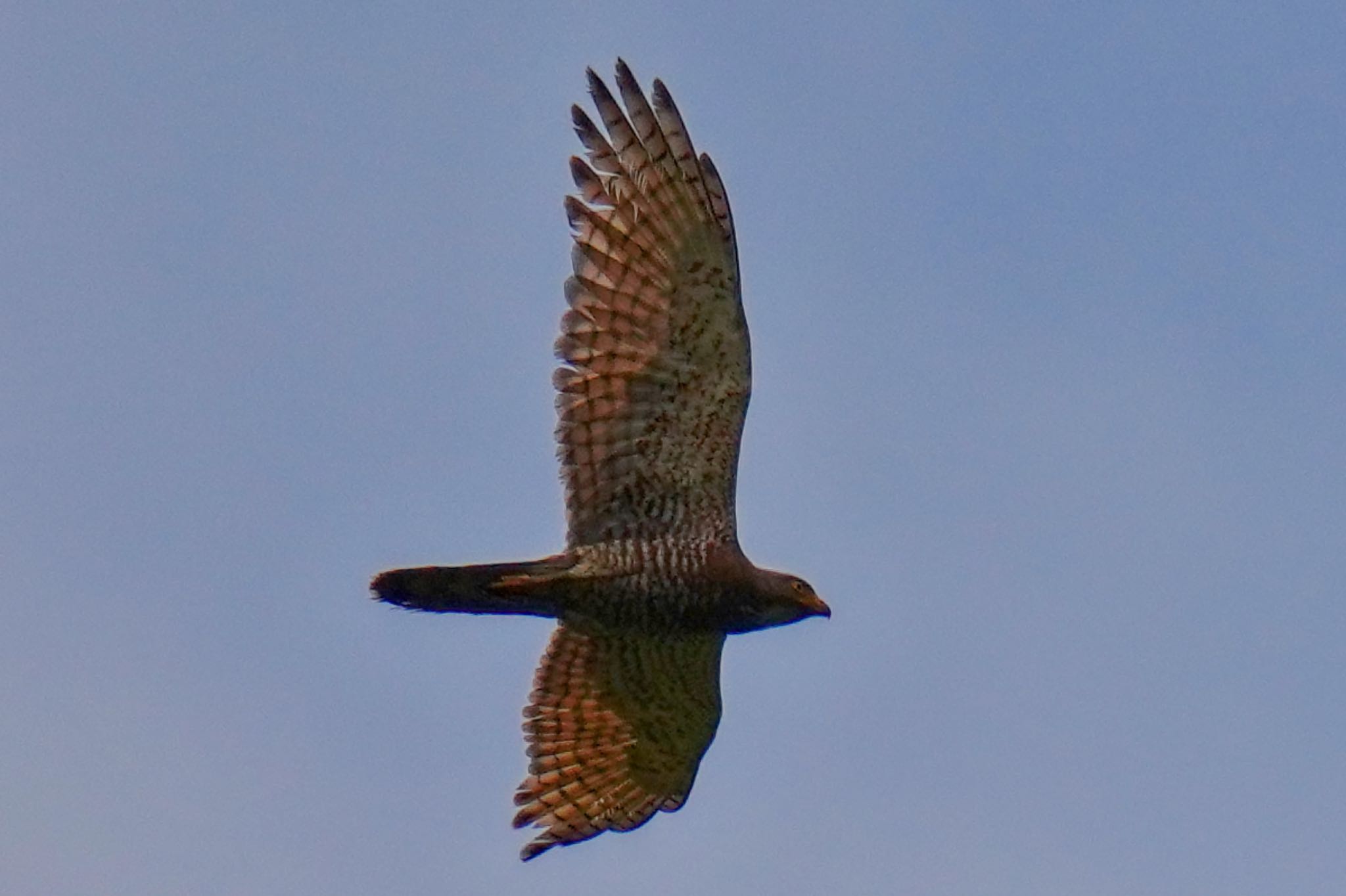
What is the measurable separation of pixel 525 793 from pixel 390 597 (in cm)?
230

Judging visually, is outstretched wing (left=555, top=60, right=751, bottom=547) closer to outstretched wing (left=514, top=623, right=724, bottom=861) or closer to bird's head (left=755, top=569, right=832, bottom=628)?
bird's head (left=755, top=569, right=832, bottom=628)

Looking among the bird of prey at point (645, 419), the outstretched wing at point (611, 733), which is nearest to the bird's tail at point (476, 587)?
the bird of prey at point (645, 419)

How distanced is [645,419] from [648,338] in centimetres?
56

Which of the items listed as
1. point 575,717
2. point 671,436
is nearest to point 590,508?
point 671,436

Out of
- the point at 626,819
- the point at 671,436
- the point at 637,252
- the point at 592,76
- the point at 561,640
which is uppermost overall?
the point at 592,76

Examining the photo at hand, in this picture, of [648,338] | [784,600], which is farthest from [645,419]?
[784,600]

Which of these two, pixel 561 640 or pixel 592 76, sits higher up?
pixel 592 76

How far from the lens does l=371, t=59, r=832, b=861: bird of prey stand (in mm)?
17016

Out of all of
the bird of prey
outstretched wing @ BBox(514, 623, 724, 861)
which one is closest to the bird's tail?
the bird of prey

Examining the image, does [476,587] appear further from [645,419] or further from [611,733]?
[611,733]

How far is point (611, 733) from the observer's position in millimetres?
18609

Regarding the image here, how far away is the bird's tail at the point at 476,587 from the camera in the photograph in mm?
16953

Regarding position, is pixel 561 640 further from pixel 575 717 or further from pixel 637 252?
pixel 637 252

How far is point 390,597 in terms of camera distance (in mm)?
17000
